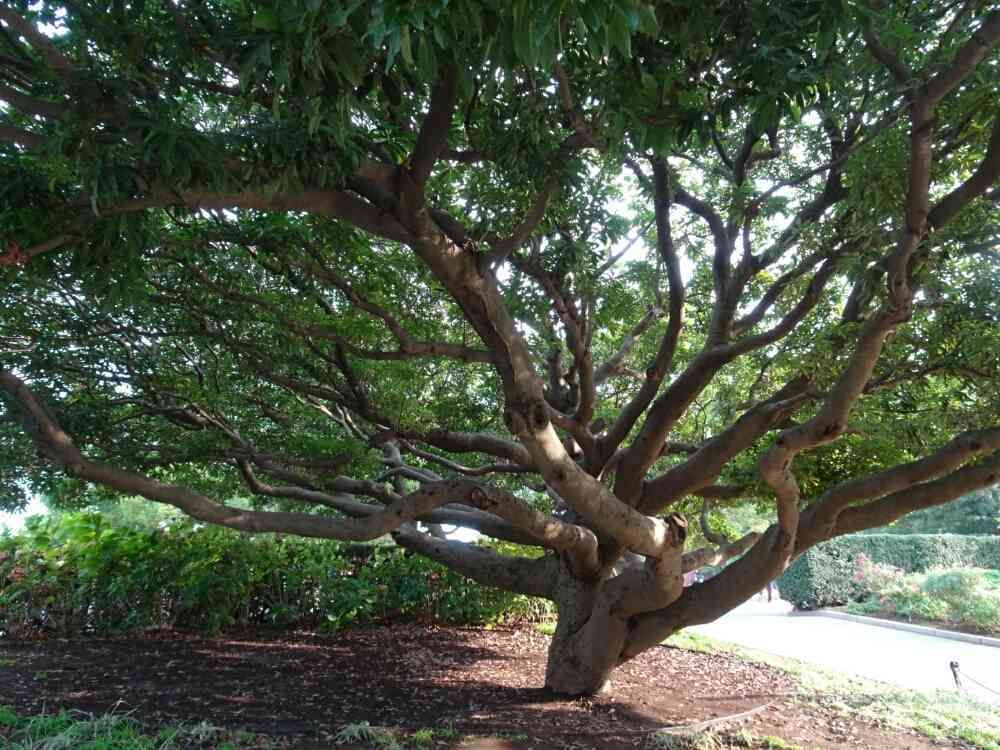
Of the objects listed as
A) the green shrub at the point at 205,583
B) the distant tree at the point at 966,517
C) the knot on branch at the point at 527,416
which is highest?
the distant tree at the point at 966,517

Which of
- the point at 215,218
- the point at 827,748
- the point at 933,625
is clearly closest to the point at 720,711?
the point at 827,748

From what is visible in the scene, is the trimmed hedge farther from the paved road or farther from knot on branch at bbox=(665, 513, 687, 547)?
knot on branch at bbox=(665, 513, 687, 547)

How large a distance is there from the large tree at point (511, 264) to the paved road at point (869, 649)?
15.0 feet

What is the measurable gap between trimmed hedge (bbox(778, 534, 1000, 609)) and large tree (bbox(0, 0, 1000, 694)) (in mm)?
13394

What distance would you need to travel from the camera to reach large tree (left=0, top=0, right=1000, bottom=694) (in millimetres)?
3246

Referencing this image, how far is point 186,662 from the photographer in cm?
727

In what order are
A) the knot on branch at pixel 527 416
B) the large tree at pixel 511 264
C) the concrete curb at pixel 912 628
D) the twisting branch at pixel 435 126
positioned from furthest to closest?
1. the concrete curb at pixel 912 628
2. the knot on branch at pixel 527 416
3. the twisting branch at pixel 435 126
4. the large tree at pixel 511 264

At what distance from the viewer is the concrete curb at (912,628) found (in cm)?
1359

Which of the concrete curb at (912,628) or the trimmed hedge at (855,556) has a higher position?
the trimmed hedge at (855,556)

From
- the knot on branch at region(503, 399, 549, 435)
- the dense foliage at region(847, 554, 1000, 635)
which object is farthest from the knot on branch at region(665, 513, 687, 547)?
the dense foliage at region(847, 554, 1000, 635)

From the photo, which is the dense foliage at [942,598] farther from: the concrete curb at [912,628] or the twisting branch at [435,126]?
the twisting branch at [435,126]

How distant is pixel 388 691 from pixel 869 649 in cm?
993

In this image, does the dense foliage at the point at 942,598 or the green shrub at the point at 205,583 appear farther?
the dense foliage at the point at 942,598

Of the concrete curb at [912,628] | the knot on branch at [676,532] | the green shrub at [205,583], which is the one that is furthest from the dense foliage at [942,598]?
the knot on branch at [676,532]
